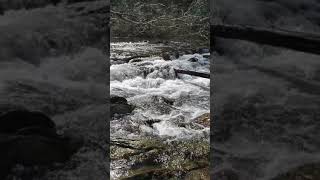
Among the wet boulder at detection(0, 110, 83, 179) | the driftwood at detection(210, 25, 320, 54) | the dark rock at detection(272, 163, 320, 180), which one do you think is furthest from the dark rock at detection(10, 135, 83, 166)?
the dark rock at detection(272, 163, 320, 180)

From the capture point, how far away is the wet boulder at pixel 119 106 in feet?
11.5

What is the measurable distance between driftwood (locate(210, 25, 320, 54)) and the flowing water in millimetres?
283

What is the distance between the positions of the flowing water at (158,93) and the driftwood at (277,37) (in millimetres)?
283

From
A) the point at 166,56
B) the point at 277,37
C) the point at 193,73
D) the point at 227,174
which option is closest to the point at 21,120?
the point at 166,56

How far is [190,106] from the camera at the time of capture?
359cm

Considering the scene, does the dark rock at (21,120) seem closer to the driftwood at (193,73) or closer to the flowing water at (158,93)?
the flowing water at (158,93)

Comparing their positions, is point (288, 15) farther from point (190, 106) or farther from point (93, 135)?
point (93, 135)

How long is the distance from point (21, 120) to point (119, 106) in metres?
0.70

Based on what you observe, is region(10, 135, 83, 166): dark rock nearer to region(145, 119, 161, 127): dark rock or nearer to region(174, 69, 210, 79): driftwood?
region(145, 119, 161, 127): dark rock

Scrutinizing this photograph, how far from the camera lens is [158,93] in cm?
359

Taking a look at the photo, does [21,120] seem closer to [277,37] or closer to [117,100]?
[117,100]

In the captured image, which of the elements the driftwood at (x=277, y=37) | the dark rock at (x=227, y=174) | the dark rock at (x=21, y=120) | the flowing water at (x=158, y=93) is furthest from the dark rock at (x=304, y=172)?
the dark rock at (x=21, y=120)

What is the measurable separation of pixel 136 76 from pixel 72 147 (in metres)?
0.71

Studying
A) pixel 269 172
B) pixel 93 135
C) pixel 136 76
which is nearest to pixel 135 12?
pixel 136 76
